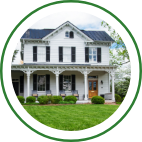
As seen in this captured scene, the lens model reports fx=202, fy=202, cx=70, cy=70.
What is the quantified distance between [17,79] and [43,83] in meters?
3.08

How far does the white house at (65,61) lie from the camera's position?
72.5ft

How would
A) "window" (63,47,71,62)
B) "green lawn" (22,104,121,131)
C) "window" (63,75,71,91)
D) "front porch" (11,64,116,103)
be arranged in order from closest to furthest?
"green lawn" (22,104,121,131)
"front porch" (11,64,116,103)
"window" (63,47,71,62)
"window" (63,75,71,91)

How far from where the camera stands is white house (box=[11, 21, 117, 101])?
22094mm

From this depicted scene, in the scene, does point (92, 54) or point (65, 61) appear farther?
point (92, 54)

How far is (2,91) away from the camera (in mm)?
4691

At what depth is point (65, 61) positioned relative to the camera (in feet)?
74.4

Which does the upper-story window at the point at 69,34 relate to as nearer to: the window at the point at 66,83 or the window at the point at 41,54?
the window at the point at 41,54

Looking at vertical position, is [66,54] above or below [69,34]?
below

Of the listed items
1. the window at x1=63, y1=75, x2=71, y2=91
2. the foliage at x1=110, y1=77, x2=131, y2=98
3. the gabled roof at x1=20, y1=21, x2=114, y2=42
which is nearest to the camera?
the gabled roof at x1=20, y1=21, x2=114, y2=42

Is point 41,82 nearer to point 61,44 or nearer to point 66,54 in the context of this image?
point 66,54

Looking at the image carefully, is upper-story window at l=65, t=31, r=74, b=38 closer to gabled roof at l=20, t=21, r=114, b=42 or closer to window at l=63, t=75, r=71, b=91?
gabled roof at l=20, t=21, r=114, b=42

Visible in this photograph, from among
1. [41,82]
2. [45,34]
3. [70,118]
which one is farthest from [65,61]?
[70,118]

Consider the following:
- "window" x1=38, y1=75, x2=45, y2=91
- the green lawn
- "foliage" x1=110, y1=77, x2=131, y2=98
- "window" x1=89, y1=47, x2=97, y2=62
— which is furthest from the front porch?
the green lawn

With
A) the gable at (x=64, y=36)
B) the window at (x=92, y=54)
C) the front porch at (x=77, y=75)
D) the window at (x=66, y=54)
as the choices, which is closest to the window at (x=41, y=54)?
the front porch at (x=77, y=75)
